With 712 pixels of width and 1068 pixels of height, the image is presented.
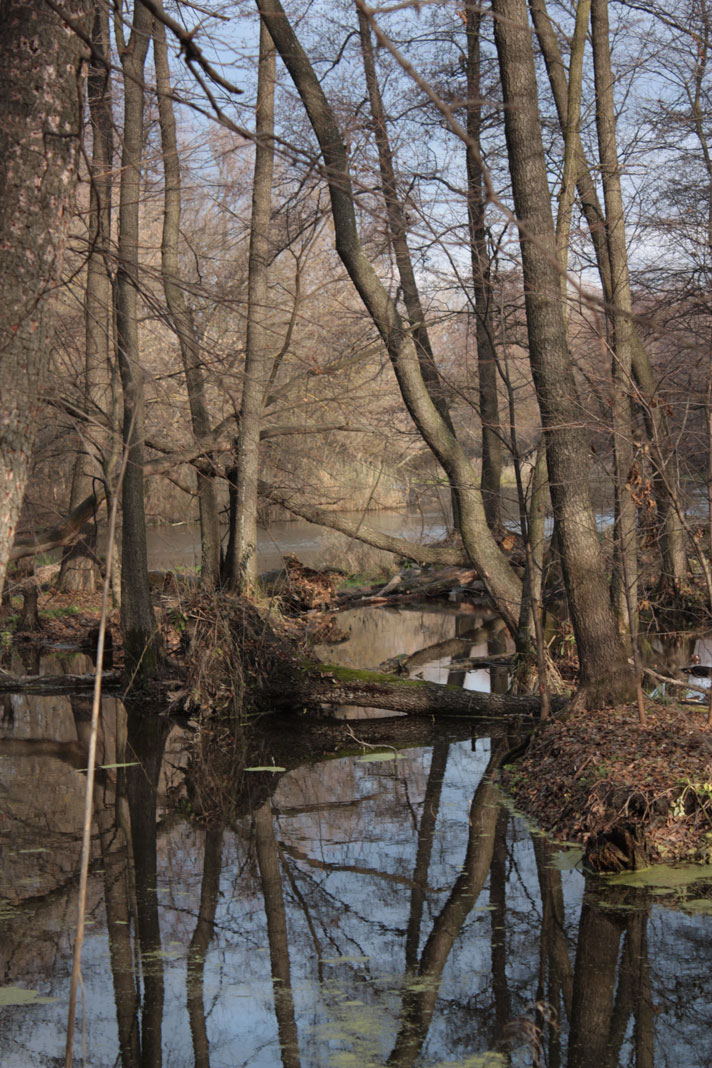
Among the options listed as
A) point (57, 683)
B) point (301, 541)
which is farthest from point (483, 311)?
point (301, 541)

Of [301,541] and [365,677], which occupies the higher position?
[301,541]

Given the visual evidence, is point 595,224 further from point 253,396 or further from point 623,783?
point 623,783

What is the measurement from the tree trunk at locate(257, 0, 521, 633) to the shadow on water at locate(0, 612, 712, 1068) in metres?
2.84

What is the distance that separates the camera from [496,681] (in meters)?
11.5

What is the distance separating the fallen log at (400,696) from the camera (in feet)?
31.7

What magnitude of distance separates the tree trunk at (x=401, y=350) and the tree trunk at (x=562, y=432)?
7.33 feet

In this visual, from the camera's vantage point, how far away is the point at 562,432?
25.7 feet

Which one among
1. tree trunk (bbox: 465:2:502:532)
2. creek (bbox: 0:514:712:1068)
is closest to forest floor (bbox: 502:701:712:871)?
creek (bbox: 0:514:712:1068)

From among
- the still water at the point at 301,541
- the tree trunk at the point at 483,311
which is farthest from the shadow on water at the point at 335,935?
the still water at the point at 301,541

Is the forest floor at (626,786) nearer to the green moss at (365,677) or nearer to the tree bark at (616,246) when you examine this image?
the tree bark at (616,246)

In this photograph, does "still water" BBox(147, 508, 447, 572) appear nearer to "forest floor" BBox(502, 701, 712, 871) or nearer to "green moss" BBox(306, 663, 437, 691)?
"green moss" BBox(306, 663, 437, 691)

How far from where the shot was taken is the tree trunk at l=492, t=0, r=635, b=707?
25.6ft

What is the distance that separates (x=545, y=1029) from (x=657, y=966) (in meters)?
0.77

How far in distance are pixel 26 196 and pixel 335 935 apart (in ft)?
12.3
